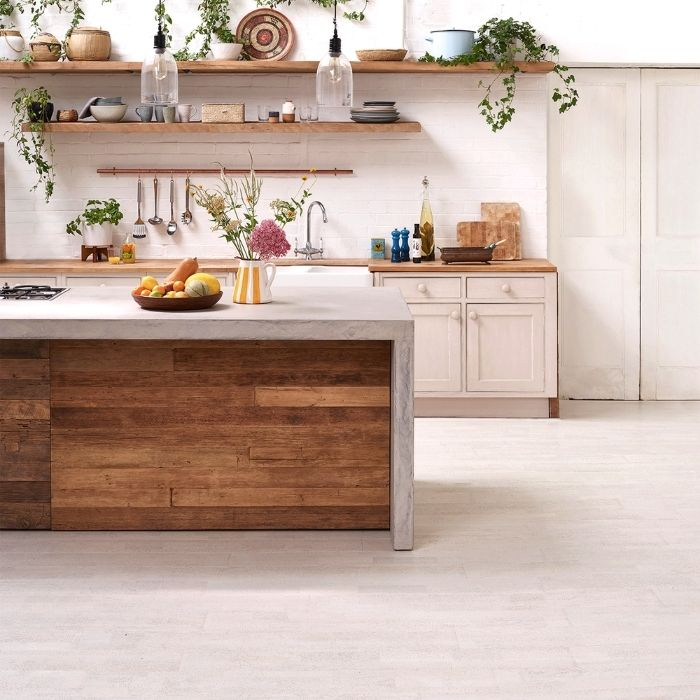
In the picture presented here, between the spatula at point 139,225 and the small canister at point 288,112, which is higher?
the small canister at point 288,112

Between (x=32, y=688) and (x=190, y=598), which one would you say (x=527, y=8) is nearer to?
(x=190, y=598)

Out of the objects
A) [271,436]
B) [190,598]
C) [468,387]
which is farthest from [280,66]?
[190,598]

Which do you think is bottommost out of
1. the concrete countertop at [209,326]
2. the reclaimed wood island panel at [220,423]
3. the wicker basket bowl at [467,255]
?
the reclaimed wood island panel at [220,423]

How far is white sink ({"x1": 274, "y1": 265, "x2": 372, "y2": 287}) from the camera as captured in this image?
21.0 feet

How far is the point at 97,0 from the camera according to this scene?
7.03 meters

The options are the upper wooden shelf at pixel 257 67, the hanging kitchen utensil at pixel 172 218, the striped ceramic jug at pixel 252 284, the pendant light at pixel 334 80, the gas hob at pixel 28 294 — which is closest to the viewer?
the pendant light at pixel 334 80

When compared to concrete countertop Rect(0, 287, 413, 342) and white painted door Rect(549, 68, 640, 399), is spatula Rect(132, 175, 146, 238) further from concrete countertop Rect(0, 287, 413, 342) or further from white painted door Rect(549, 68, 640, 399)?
concrete countertop Rect(0, 287, 413, 342)

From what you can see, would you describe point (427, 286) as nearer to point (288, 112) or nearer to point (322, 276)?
point (322, 276)

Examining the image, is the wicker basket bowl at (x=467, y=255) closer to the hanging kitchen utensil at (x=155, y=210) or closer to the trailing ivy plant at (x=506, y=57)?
the trailing ivy plant at (x=506, y=57)

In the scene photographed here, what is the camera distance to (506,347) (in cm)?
→ 663

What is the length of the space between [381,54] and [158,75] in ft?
9.69

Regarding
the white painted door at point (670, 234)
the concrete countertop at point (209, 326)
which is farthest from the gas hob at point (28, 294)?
the white painted door at point (670, 234)

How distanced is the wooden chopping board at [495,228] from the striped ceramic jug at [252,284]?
2.78m

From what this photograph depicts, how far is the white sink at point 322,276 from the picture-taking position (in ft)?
21.0
